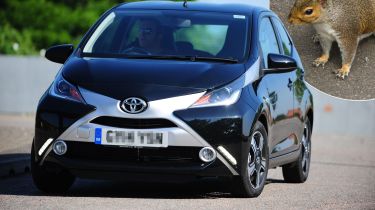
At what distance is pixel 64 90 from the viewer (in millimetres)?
9391

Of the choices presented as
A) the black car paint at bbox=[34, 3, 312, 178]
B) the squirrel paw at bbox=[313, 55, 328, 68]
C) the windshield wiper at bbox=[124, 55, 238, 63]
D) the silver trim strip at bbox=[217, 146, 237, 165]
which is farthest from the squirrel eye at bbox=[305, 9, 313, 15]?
the silver trim strip at bbox=[217, 146, 237, 165]

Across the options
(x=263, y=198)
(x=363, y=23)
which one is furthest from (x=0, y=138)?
(x=263, y=198)

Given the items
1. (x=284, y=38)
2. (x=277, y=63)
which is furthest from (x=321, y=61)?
(x=277, y=63)

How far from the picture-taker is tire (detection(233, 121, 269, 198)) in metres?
9.42

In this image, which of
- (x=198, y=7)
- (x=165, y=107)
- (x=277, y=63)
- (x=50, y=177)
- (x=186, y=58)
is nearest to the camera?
(x=165, y=107)

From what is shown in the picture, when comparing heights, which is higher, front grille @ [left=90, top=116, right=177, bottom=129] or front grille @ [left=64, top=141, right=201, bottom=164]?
front grille @ [left=90, top=116, right=177, bottom=129]

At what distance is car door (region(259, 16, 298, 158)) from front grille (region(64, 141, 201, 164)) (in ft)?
3.56

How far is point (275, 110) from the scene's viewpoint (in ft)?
34.0

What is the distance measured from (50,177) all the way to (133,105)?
3.51 feet

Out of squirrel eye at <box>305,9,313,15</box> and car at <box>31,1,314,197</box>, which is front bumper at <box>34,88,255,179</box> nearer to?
car at <box>31,1,314,197</box>

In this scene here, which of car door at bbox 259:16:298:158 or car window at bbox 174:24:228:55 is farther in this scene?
car door at bbox 259:16:298:158

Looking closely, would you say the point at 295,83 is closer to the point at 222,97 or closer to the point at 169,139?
the point at 222,97

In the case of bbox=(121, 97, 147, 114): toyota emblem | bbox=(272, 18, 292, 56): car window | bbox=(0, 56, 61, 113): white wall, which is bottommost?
bbox=(0, 56, 61, 113): white wall

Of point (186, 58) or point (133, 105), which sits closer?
point (133, 105)
